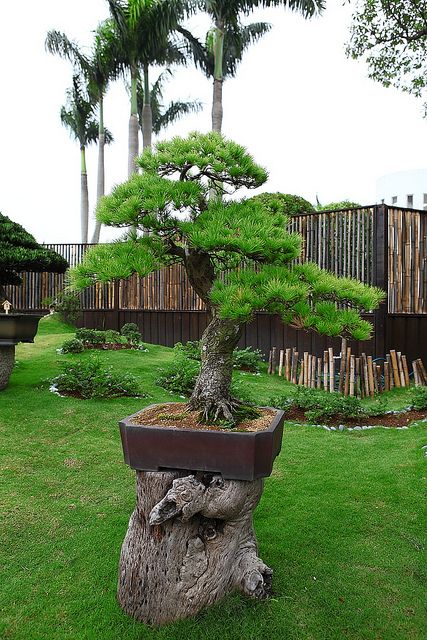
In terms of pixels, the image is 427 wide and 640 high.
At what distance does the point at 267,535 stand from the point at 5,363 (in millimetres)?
4004

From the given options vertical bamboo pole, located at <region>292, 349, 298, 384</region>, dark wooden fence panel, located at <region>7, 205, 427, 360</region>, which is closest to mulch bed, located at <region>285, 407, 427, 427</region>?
vertical bamboo pole, located at <region>292, 349, 298, 384</region>

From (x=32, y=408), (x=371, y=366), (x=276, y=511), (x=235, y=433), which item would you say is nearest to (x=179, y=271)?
(x=371, y=366)

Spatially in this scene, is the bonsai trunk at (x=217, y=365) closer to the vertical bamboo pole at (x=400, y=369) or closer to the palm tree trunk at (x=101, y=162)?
the vertical bamboo pole at (x=400, y=369)

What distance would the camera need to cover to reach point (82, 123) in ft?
67.7

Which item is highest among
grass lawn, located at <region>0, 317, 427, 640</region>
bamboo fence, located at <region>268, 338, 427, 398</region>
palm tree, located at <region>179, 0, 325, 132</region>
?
palm tree, located at <region>179, 0, 325, 132</region>

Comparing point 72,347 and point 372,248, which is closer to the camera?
point 72,347

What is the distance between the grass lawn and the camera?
2359 mm

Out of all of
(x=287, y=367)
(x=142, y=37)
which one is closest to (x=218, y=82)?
(x=142, y=37)

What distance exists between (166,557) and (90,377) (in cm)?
411

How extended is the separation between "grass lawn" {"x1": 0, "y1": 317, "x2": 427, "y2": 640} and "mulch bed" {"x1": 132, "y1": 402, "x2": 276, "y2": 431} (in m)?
0.77

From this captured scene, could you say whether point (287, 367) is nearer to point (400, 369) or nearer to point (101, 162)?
point (400, 369)

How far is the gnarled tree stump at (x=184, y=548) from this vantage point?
232cm

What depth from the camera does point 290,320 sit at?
256 cm

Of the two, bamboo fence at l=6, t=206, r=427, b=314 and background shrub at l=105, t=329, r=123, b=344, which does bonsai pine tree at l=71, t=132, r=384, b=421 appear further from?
background shrub at l=105, t=329, r=123, b=344
